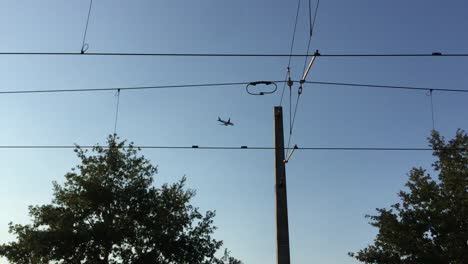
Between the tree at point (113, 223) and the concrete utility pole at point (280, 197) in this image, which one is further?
the tree at point (113, 223)

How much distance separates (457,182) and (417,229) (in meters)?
3.40

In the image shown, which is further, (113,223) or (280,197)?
(113,223)

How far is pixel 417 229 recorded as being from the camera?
2883 centimetres

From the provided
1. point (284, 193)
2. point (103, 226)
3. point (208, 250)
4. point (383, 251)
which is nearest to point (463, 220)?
point (383, 251)

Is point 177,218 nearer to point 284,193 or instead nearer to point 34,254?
point 34,254

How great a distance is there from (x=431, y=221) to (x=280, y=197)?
55.2ft

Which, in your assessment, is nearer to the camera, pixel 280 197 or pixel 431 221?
pixel 280 197

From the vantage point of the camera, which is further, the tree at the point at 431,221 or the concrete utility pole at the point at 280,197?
the tree at the point at 431,221

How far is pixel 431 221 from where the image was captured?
2842 centimetres

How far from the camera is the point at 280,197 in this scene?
14.8 m

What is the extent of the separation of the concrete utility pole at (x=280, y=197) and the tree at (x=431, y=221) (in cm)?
1405

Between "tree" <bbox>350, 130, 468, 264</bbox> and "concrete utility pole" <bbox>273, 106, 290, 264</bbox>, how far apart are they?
14.1m

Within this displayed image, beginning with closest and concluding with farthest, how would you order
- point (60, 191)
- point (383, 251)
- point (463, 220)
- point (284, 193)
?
point (284, 193) → point (463, 220) → point (383, 251) → point (60, 191)

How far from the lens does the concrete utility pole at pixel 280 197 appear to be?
14.0m
